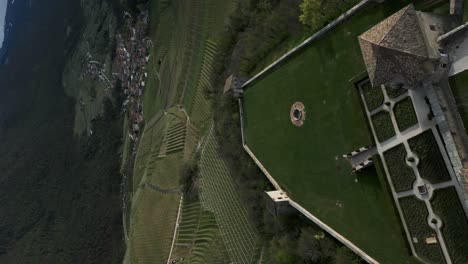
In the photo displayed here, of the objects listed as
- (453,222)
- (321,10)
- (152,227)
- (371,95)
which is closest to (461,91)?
(371,95)

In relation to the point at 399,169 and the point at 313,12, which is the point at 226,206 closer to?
the point at 313,12

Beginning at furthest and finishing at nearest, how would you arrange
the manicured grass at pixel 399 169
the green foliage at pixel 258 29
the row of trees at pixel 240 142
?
the green foliage at pixel 258 29 < the row of trees at pixel 240 142 < the manicured grass at pixel 399 169

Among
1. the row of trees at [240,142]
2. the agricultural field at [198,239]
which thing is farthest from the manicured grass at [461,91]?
the agricultural field at [198,239]

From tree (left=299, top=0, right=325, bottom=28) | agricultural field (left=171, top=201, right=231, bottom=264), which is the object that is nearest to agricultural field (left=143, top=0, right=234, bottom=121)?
agricultural field (left=171, top=201, right=231, bottom=264)

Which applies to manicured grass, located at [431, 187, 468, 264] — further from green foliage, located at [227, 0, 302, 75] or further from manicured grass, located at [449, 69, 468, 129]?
green foliage, located at [227, 0, 302, 75]

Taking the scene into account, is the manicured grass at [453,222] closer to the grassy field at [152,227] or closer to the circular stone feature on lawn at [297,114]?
the circular stone feature on lawn at [297,114]
